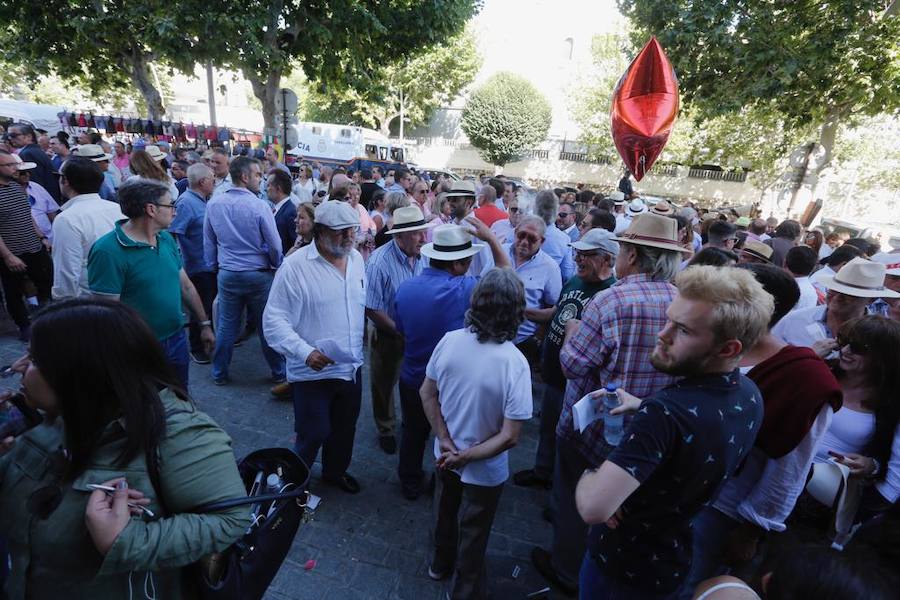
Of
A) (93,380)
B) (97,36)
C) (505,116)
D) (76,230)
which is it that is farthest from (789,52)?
(505,116)

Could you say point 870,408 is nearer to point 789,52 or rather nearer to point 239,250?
point 239,250

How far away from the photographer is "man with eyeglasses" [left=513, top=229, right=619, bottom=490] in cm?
302

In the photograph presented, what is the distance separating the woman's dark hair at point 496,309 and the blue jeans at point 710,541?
1249 mm

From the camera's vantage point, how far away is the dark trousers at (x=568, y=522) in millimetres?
2551

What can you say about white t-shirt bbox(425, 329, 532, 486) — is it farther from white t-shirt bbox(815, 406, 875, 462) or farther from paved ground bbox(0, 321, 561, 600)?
white t-shirt bbox(815, 406, 875, 462)

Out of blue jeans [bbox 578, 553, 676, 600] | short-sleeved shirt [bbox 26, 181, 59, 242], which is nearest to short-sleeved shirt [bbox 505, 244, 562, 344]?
blue jeans [bbox 578, 553, 676, 600]

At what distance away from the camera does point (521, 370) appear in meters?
2.17

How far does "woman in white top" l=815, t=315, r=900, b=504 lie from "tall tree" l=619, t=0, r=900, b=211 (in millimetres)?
9672

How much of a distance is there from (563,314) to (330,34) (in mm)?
11706

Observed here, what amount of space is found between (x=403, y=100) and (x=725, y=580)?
127 feet

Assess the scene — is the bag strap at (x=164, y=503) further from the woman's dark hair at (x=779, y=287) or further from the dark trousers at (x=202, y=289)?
the dark trousers at (x=202, y=289)

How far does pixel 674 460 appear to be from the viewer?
54.6 inches

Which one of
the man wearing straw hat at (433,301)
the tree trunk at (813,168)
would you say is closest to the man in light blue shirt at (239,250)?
the man wearing straw hat at (433,301)

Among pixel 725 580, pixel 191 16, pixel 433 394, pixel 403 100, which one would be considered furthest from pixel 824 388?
pixel 403 100
